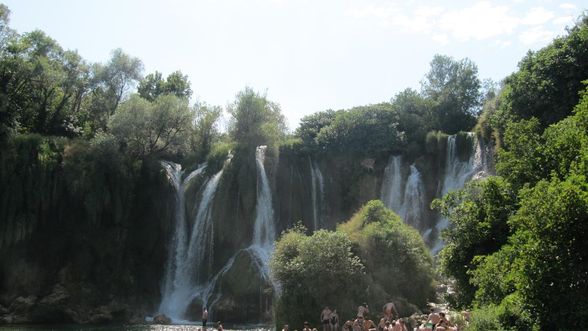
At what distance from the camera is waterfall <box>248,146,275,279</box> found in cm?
3958

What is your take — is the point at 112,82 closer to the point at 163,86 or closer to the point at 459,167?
the point at 163,86

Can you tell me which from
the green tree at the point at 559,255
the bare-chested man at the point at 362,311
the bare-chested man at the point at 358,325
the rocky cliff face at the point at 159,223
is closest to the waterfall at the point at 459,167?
the rocky cliff face at the point at 159,223

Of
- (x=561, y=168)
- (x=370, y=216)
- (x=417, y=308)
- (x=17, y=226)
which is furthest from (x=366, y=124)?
(x=561, y=168)

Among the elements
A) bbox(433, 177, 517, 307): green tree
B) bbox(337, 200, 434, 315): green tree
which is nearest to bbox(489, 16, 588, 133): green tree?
bbox(337, 200, 434, 315): green tree

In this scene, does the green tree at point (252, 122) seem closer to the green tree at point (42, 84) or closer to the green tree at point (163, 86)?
the green tree at point (42, 84)

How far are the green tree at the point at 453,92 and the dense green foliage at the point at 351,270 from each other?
23326mm

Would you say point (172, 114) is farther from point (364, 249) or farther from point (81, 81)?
point (364, 249)

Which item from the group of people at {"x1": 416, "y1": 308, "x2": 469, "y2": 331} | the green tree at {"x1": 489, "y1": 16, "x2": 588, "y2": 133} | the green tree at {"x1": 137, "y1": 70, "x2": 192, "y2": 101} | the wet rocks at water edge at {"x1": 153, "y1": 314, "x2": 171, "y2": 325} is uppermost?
the green tree at {"x1": 137, "y1": 70, "x2": 192, "y2": 101}

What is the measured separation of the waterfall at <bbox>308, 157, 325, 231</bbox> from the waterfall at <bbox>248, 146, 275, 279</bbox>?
10.8 ft

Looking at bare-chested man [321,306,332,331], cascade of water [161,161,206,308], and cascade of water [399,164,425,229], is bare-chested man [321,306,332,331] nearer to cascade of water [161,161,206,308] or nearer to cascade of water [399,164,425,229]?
cascade of water [399,164,425,229]


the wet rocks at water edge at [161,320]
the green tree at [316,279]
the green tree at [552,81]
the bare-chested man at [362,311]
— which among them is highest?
the green tree at [552,81]

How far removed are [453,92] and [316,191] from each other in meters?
17.7

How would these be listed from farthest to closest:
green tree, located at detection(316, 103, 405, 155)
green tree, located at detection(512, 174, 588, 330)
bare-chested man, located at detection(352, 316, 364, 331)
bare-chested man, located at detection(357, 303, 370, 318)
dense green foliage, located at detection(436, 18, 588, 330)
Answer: green tree, located at detection(316, 103, 405, 155), bare-chested man, located at detection(357, 303, 370, 318), bare-chested man, located at detection(352, 316, 364, 331), dense green foliage, located at detection(436, 18, 588, 330), green tree, located at detection(512, 174, 588, 330)

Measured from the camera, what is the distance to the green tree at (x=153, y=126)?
44062 mm
